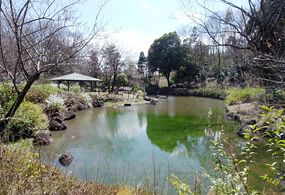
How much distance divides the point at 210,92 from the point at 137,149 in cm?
1854

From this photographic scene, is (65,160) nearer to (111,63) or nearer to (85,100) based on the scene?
(85,100)

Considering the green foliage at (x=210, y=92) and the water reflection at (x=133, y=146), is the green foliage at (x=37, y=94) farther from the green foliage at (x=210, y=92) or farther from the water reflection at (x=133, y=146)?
the green foliage at (x=210, y=92)

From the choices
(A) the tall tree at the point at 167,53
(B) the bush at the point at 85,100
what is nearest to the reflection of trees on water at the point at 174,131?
(B) the bush at the point at 85,100

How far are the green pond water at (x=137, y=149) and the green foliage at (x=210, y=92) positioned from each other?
11835 mm

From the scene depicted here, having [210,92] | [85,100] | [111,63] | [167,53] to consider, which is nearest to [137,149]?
[85,100]

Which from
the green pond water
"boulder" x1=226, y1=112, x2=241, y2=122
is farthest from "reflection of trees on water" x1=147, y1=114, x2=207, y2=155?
"boulder" x1=226, y1=112, x2=241, y2=122

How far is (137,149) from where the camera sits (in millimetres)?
7172

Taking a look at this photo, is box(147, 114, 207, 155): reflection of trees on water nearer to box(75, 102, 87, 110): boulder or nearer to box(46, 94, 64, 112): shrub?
box(46, 94, 64, 112): shrub

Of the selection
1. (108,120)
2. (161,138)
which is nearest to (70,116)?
(108,120)

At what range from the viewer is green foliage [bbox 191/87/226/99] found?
23.2 metres

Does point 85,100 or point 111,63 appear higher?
point 111,63

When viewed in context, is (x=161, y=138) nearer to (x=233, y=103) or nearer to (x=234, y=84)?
(x=233, y=103)

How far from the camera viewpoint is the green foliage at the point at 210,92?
23156 mm

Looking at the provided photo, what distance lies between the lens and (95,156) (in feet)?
20.9
